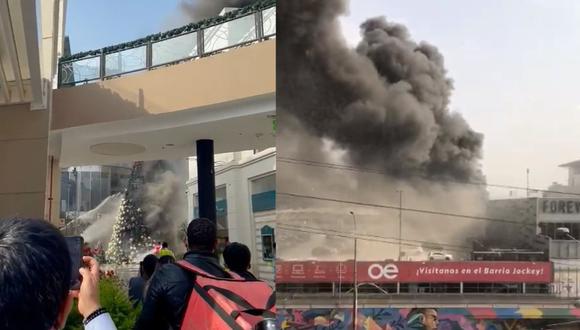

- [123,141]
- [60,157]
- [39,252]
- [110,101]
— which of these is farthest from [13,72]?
[39,252]

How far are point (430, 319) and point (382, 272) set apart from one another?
0.25 meters

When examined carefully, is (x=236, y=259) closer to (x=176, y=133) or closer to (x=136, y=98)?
(x=136, y=98)

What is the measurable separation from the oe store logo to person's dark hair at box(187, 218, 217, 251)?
650mm

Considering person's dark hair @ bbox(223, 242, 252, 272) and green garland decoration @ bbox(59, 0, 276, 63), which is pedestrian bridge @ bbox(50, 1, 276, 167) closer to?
green garland decoration @ bbox(59, 0, 276, 63)

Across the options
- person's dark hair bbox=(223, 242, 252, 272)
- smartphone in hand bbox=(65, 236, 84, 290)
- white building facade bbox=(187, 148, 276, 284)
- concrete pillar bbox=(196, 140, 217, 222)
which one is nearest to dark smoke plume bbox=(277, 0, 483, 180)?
smartphone in hand bbox=(65, 236, 84, 290)

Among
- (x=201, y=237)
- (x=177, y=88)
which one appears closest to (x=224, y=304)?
(x=201, y=237)

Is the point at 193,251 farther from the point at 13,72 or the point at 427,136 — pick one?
the point at 13,72

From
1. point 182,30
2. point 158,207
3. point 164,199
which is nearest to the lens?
point 182,30

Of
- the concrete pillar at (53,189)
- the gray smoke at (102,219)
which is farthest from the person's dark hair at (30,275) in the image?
the gray smoke at (102,219)

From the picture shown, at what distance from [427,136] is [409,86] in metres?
0.18

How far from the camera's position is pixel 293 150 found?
2061mm

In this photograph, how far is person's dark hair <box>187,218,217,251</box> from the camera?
2.32 metres

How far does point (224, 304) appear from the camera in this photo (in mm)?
2051

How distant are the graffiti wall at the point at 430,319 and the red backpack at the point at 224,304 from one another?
0.10 meters
